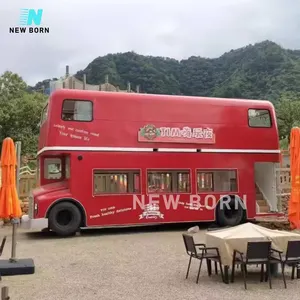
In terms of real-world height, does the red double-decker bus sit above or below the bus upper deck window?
below

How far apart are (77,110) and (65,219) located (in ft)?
9.98

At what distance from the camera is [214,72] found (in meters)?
53.3

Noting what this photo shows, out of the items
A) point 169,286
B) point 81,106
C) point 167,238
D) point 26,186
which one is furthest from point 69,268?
point 26,186

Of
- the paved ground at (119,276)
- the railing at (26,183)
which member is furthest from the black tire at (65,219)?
the railing at (26,183)

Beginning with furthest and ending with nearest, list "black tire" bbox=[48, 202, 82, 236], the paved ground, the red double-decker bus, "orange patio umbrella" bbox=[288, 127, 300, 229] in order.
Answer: the red double-decker bus, "black tire" bbox=[48, 202, 82, 236], "orange patio umbrella" bbox=[288, 127, 300, 229], the paved ground

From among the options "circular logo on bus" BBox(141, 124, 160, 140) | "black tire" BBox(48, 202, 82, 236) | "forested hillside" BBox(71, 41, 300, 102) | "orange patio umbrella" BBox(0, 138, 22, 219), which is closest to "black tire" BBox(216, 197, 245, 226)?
"circular logo on bus" BBox(141, 124, 160, 140)

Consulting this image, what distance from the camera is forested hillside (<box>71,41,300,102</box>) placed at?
141 feet

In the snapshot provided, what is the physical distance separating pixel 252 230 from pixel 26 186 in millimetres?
11457

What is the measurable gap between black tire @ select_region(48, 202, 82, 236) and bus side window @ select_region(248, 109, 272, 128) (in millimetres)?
6025

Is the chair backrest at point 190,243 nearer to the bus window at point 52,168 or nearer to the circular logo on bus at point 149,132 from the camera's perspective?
the circular logo on bus at point 149,132

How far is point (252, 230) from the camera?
7.06 m

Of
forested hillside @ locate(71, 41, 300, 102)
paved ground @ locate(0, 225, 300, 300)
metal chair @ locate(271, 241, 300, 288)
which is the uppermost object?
forested hillside @ locate(71, 41, 300, 102)

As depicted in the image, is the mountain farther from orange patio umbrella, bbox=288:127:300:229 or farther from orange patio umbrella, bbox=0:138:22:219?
orange patio umbrella, bbox=0:138:22:219

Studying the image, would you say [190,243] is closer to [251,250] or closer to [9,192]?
[251,250]
